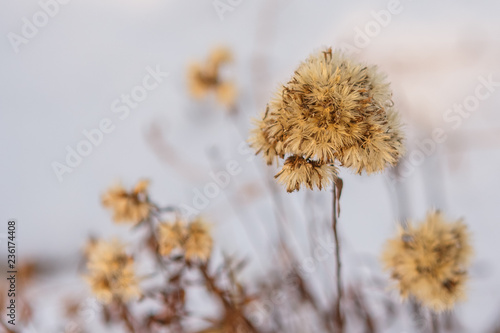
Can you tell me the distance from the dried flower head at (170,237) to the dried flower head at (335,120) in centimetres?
20

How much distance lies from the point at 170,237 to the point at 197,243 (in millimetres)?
31

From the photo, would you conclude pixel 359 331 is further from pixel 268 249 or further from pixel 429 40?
pixel 429 40

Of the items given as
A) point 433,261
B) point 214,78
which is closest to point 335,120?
point 433,261

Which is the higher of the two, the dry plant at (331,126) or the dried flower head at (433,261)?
the dry plant at (331,126)

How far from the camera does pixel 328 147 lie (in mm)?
294

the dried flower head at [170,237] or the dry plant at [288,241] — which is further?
the dried flower head at [170,237]

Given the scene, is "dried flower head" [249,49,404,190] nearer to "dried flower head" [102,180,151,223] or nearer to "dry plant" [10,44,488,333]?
"dry plant" [10,44,488,333]

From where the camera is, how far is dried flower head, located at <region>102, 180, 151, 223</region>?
0.44 metres

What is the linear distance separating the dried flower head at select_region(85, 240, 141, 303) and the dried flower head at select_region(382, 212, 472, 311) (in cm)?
30

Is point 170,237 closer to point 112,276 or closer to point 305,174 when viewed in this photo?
point 112,276

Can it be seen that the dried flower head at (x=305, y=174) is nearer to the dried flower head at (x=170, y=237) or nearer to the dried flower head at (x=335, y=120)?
the dried flower head at (x=335, y=120)

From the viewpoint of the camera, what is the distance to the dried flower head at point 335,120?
0.30m

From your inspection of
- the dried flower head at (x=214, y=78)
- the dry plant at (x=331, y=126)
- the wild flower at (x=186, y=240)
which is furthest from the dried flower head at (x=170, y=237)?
the dried flower head at (x=214, y=78)

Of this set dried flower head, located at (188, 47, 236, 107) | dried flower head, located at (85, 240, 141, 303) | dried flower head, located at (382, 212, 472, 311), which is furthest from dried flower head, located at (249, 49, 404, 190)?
dried flower head, located at (188, 47, 236, 107)
